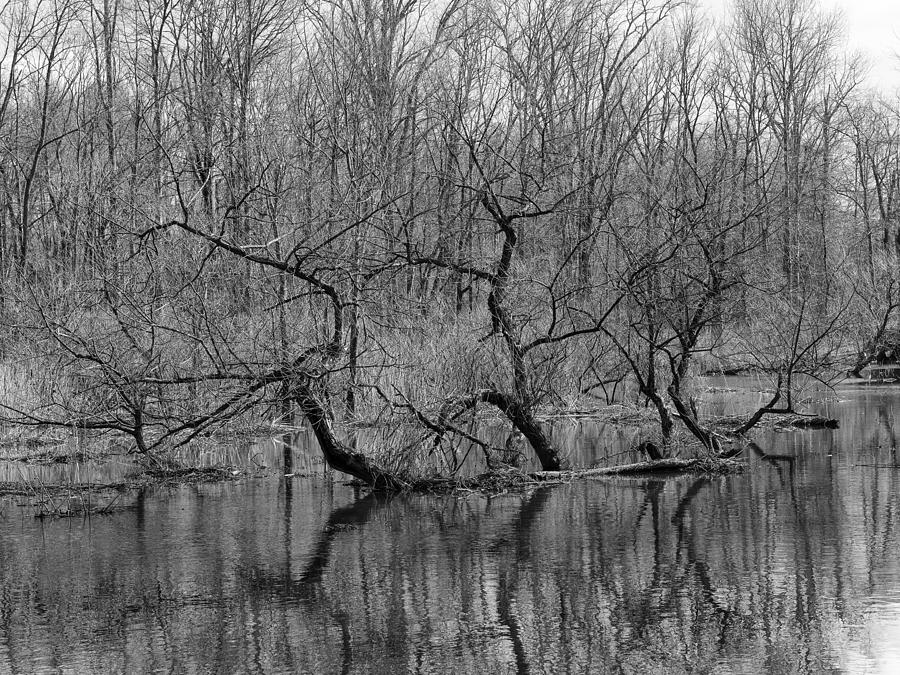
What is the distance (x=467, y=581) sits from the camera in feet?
27.7

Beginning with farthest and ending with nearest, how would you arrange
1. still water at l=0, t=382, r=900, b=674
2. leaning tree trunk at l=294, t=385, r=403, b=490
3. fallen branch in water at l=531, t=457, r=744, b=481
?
fallen branch in water at l=531, t=457, r=744, b=481
leaning tree trunk at l=294, t=385, r=403, b=490
still water at l=0, t=382, r=900, b=674

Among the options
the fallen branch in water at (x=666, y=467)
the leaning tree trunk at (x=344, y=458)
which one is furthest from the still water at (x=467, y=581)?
the fallen branch in water at (x=666, y=467)

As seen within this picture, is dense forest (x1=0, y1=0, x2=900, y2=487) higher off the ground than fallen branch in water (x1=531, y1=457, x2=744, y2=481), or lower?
higher

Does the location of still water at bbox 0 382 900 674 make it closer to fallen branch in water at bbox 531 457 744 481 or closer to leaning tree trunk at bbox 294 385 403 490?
leaning tree trunk at bbox 294 385 403 490

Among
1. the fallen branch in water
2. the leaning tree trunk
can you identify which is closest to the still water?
the leaning tree trunk

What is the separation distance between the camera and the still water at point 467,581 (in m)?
6.78

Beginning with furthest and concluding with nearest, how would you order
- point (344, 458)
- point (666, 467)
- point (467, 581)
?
point (666, 467) → point (344, 458) → point (467, 581)

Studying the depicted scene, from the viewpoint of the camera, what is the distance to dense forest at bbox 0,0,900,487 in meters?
12.4

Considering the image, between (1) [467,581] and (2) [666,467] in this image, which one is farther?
(2) [666,467]

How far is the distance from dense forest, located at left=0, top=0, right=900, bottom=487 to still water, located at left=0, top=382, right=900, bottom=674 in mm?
1367

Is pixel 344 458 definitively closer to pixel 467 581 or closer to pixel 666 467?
pixel 666 467

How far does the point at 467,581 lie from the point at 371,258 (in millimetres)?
4999

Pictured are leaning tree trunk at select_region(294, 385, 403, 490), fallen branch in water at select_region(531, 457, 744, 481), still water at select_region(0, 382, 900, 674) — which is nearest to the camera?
still water at select_region(0, 382, 900, 674)

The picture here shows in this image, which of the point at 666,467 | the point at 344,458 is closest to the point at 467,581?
the point at 344,458
